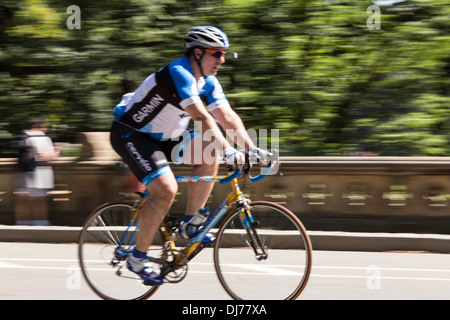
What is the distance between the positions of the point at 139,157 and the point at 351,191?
14.0 ft

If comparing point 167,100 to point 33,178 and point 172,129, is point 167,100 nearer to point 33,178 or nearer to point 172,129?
point 172,129

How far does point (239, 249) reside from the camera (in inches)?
189

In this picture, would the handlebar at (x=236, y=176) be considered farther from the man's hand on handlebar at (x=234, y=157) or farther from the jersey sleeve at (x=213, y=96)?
the jersey sleeve at (x=213, y=96)

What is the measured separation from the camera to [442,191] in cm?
818

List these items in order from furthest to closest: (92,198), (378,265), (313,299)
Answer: (92,198)
(378,265)
(313,299)

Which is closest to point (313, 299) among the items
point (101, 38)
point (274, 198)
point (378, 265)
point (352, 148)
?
point (378, 265)

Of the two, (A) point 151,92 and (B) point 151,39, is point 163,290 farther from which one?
(B) point 151,39

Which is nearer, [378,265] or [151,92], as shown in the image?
[151,92]

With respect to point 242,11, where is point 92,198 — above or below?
below

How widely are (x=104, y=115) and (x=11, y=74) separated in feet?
6.23

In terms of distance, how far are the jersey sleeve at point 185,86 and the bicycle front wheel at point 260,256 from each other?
0.83 metres

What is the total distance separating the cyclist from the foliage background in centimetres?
675

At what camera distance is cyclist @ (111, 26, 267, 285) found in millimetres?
4578

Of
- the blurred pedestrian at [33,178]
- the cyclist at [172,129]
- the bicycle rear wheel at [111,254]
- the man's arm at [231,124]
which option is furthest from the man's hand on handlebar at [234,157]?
the blurred pedestrian at [33,178]
